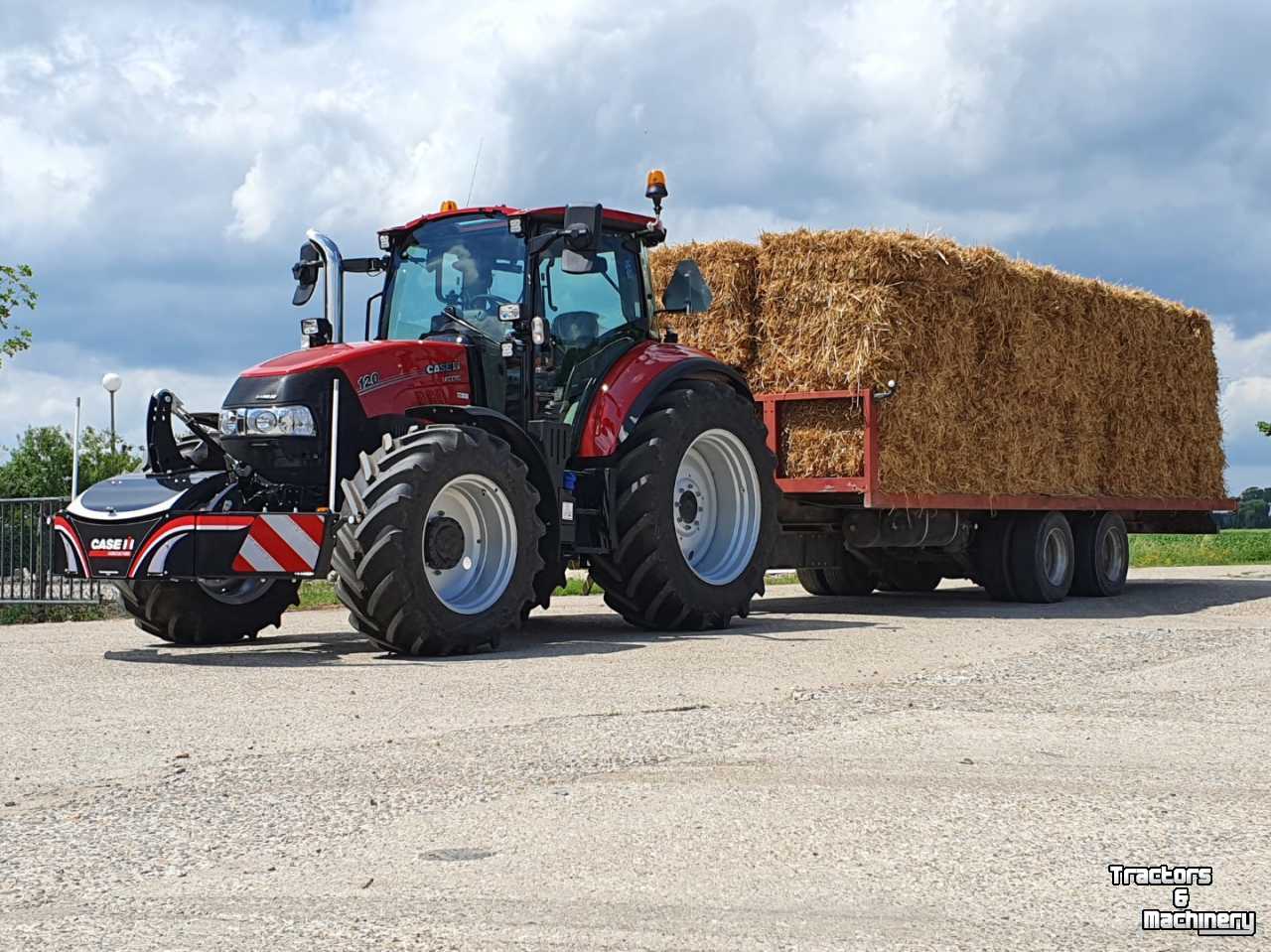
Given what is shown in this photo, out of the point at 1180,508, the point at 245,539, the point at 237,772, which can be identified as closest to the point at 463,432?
the point at 245,539

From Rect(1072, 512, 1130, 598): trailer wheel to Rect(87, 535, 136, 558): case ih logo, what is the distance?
1027cm

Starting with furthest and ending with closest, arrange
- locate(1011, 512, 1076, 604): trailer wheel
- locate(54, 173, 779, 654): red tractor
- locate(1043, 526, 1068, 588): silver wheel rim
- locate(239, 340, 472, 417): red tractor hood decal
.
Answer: locate(1043, 526, 1068, 588): silver wheel rim
locate(1011, 512, 1076, 604): trailer wheel
locate(239, 340, 472, 417): red tractor hood decal
locate(54, 173, 779, 654): red tractor

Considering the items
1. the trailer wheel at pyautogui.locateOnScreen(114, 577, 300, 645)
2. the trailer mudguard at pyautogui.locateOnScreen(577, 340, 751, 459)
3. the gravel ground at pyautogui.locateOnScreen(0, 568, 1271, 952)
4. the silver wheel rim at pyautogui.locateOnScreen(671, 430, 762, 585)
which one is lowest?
the gravel ground at pyautogui.locateOnScreen(0, 568, 1271, 952)

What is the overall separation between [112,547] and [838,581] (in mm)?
9046

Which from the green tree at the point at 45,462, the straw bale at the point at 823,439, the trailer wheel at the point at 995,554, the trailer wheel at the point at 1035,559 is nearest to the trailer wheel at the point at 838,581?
the trailer wheel at the point at 995,554

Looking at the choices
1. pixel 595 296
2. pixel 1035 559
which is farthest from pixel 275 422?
pixel 1035 559

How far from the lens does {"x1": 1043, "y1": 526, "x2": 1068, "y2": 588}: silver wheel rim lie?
614 inches

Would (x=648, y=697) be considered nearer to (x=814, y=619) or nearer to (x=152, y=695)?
(x=152, y=695)

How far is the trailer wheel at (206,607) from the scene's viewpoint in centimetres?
1045

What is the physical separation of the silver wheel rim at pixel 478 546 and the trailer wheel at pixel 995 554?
6.89 meters

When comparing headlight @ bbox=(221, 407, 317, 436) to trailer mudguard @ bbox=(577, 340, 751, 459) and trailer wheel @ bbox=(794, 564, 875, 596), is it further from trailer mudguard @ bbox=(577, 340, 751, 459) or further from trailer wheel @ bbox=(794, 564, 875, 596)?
trailer wheel @ bbox=(794, 564, 875, 596)

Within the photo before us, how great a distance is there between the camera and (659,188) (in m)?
11.6

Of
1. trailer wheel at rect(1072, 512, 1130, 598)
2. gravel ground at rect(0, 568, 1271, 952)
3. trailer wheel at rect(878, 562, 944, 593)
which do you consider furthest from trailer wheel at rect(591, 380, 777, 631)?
trailer wheel at rect(1072, 512, 1130, 598)

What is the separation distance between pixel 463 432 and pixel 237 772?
4.04 m
